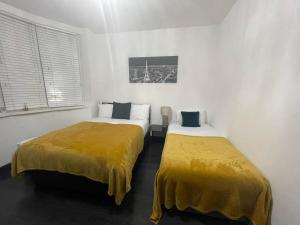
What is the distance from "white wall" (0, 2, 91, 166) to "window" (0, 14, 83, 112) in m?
0.13

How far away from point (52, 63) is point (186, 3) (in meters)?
Result: 2.67

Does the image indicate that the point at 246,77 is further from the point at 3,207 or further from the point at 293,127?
the point at 3,207

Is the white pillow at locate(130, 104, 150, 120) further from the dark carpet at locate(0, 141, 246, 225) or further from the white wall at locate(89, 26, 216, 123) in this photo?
the dark carpet at locate(0, 141, 246, 225)

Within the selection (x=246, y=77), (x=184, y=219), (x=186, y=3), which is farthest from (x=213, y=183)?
(x=186, y=3)

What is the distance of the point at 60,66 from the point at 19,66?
2.32 ft

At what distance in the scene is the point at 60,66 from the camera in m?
2.98

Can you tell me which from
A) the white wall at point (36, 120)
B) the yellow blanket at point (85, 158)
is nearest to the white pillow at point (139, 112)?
the white wall at point (36, 120)

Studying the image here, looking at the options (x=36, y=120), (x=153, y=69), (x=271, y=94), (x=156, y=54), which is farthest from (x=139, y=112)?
(x=271, y=94)

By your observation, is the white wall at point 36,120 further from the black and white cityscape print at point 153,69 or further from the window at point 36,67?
the black and white cityscape print at point 153,69

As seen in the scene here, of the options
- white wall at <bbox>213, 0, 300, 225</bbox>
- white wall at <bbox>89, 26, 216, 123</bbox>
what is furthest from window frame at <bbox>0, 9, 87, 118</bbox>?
white wall at <bbox>213, 0, 300, 225</bbox>

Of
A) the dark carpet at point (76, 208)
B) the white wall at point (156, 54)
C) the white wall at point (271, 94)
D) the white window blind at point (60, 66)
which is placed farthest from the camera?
the white wall at point (156, 54)

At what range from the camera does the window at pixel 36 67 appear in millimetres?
2232

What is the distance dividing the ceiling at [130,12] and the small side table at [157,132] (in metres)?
2.18

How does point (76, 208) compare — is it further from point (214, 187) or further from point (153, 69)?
point (153, 69)
